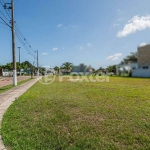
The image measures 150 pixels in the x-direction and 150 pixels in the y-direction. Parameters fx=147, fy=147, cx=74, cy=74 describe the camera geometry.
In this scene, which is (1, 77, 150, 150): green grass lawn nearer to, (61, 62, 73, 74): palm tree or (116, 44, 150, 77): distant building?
(116, 44, 150, 77): distant building

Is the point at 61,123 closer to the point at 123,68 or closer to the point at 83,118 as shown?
the point at 83,118

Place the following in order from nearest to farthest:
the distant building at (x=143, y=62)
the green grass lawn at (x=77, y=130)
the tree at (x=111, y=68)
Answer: the green grass lawn at (x=77, y=130) → the distant building at (x=143, y=62) → the tree at (x=111, y=68)

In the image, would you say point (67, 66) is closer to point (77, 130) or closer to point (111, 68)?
point (111, 68)

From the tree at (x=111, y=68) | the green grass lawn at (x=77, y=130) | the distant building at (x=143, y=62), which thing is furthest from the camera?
the tree at (x=111, y=68)

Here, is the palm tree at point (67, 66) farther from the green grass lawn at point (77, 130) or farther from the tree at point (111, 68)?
the green grass lawn at point (77, 130)

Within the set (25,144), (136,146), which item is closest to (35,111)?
(25,144)

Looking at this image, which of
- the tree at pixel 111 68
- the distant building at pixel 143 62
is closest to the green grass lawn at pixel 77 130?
the distant building at pixel 143 62

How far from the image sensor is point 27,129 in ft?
11.4

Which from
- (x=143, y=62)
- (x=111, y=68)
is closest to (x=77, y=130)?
(x=143, y=62)

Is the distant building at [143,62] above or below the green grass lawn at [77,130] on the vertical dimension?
above

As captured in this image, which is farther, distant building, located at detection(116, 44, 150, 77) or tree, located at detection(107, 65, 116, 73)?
tree, located at detection(107, 65, 116, 73)

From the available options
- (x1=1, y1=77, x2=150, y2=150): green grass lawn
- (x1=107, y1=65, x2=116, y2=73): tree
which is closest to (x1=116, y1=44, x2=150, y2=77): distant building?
(x1=107, y1=65, x2=116, y2=73): tree

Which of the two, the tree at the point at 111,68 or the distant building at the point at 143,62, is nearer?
the distant building at the point at 143,62

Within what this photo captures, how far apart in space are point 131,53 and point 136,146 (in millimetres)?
74157
